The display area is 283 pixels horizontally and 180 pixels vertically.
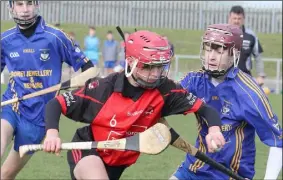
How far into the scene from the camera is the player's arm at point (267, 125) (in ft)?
18.0

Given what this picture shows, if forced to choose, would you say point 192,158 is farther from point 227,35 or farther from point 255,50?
point 255,50

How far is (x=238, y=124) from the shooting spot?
5582mm

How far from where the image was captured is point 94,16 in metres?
35.3

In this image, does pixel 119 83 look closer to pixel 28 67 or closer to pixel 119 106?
pixel 119 106

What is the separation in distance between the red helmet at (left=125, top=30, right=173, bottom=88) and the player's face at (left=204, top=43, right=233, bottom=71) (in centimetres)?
49

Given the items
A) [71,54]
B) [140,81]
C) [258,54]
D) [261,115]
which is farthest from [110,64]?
[140,81]

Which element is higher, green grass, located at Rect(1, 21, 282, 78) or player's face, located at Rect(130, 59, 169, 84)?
player's face, located at Rect(130, 59, 169, 84)

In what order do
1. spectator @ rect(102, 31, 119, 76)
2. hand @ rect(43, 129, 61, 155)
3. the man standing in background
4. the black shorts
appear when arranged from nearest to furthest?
hand @ rect(43, 129, 61, 155) < the black shorts < the man standing in background < spectator @ rect(102, 31, 119, 76)

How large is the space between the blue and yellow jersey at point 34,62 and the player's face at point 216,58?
5.45ft

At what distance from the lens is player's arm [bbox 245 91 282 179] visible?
5.48 m

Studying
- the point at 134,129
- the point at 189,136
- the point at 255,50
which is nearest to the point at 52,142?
the point at 134,129

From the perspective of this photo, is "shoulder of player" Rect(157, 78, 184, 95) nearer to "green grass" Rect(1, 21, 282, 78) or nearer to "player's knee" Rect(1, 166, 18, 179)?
"player's knee" Rect(1, 166, 18, 179)

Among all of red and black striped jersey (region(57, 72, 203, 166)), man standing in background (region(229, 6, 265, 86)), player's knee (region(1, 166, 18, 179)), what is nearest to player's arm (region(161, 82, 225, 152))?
red and black striped jersey (region(57, 72, 203, 166))

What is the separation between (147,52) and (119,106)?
1.27 ft
